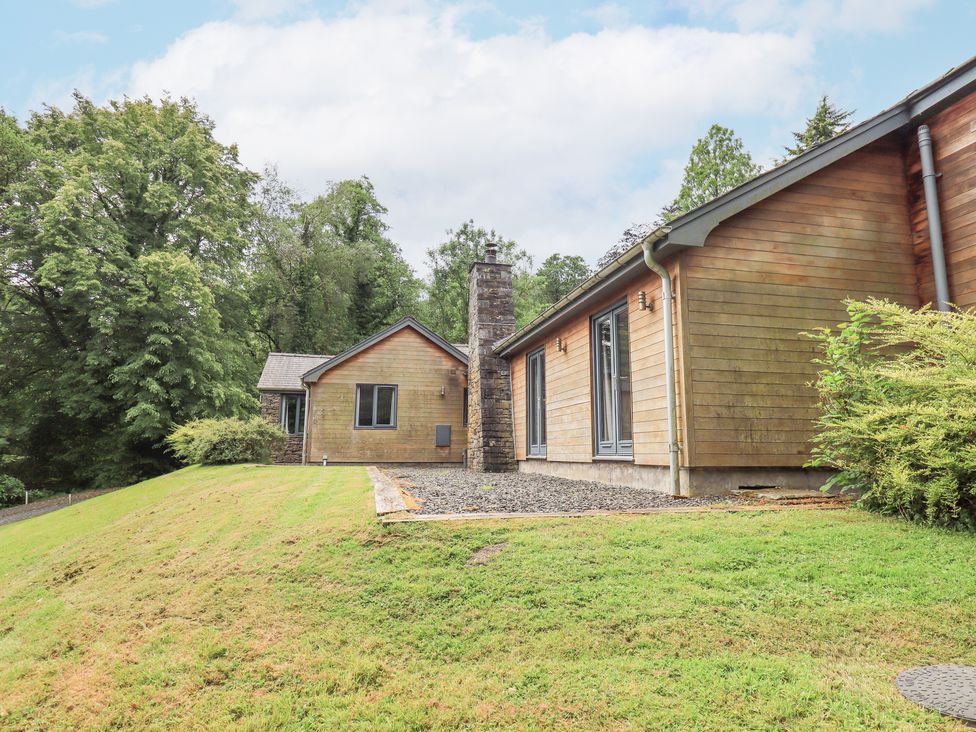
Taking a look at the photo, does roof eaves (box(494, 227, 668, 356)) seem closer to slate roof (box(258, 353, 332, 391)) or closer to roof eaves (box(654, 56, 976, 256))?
roof eaves (box(654, 56, 976, 256))

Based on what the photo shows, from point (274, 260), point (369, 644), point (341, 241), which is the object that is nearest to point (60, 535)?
point (369, 644)

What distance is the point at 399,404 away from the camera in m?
20.0

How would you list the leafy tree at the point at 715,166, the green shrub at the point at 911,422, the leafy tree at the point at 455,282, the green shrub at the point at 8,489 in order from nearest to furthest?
the green shrub at the point at 911,422 < the green shrub at the point at 8,489 < the leafy tree at the point at 715,166 < the leafy tree at the point at 455,282

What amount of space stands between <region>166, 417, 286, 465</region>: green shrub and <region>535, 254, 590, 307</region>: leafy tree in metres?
29.8

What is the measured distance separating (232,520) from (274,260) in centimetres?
2900

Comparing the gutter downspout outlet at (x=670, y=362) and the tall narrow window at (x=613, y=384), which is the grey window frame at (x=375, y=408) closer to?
the tall narrow window at (x=613, y=384)

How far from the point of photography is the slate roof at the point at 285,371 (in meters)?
21.4

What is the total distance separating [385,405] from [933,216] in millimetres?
15835

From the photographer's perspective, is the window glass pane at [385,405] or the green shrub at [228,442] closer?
the green shrub at [228,442]

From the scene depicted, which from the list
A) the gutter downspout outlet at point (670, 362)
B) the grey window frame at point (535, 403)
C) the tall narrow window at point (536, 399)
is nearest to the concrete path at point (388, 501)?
the gutter downspout outlet at point (670, 362)

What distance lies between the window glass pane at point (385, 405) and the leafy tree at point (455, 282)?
1771 cm

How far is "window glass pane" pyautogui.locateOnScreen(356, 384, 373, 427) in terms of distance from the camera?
1981 centimetres

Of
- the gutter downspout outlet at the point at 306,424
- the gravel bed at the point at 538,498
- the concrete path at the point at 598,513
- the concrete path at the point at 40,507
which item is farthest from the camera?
the gutter downspout outlet at the point at 306,424

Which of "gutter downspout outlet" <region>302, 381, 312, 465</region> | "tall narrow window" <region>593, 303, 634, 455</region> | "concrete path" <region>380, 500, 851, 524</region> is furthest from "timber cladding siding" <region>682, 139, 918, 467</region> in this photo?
"gutter downspout outlet" <region>302, 381, 312, 465</region>
